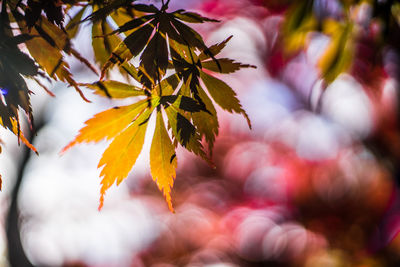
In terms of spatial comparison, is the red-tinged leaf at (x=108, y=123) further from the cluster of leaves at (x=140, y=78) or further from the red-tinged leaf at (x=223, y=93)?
the red-tinged leaf at (x=223, y=93)

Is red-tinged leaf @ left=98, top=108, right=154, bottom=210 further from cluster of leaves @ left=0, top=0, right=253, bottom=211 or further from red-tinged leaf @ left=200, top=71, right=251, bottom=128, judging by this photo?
red-tinged leaf @ left=200, top=71, right=251, bottom=128

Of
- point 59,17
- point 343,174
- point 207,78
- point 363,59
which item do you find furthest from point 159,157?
point 343,174

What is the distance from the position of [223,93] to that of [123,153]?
24 cm

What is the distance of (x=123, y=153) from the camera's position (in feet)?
1.83

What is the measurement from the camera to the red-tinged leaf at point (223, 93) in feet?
1.93

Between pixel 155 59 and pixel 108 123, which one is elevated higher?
pixel 155 59

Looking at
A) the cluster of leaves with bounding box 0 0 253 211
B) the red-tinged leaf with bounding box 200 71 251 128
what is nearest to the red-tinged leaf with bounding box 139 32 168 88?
the cluster of leaves with bounding box 0 0 253 211

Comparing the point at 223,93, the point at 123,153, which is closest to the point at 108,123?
the point at 123,153

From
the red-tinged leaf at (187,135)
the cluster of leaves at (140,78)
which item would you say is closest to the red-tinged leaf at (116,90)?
the cluster of leaves at (140,78)

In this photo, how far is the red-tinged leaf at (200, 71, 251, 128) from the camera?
0.59 m

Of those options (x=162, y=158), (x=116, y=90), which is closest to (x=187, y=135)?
(x=162, y=158)

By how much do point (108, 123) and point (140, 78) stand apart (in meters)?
0.13

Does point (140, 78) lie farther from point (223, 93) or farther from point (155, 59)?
point (223, 93)

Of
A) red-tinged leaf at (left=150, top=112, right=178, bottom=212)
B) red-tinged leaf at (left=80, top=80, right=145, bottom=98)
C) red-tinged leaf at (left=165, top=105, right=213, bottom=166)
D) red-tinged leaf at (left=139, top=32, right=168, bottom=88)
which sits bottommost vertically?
red-tinged leaf at (left=150, top=112, right=178, bottom=212)
